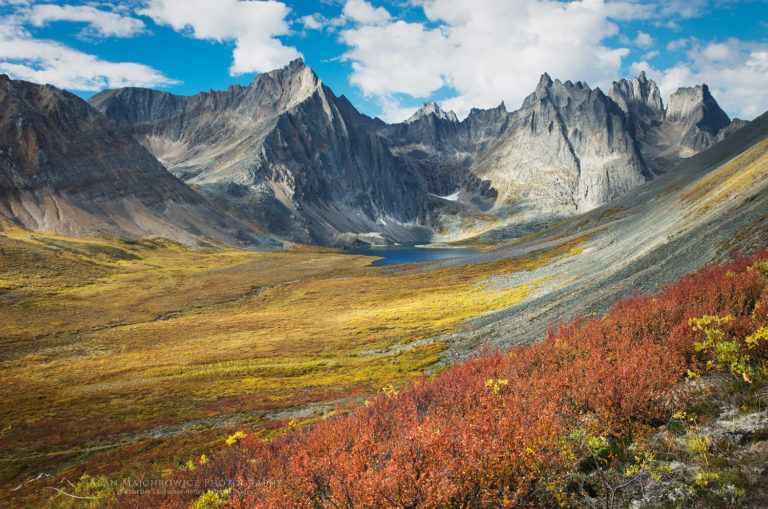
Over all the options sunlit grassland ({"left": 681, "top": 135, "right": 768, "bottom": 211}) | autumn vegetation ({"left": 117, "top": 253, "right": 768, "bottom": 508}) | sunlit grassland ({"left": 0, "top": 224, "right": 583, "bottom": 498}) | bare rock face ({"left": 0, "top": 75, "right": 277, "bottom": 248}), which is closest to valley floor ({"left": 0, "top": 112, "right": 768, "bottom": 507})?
sunlit grassland ({"left": 0, "top": 224, "right": 583, "bottom": 498})

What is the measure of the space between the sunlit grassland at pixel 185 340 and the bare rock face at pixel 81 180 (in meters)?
44.1

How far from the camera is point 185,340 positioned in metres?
50.8

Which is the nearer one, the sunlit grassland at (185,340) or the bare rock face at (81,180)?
the sunlit grassland at (185,340)

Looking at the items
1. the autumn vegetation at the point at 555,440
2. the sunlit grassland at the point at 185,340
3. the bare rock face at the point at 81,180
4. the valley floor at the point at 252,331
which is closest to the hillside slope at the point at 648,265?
the valley floor at the point at 252,331

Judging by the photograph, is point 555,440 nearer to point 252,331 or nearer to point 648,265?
point 648,265

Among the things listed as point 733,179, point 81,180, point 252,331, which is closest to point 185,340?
point 252,331

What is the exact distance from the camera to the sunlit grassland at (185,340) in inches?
1002

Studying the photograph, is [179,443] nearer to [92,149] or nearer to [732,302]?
[732,302]

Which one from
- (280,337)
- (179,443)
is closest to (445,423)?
(179,443)

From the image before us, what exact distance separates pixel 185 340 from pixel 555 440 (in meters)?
55.0

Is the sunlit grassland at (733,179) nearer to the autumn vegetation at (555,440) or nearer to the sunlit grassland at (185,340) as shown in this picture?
the sunlit grassland at (185,340)

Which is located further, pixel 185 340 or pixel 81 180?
pixel 81 180

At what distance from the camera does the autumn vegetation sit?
6.19 m

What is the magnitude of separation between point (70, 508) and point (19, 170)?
198275 mm
